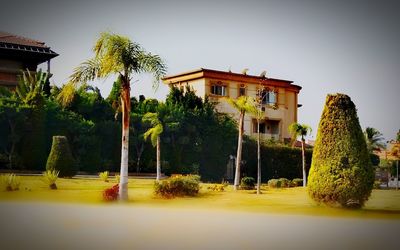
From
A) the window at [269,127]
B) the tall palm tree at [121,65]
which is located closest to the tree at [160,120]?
the window at [269,127]

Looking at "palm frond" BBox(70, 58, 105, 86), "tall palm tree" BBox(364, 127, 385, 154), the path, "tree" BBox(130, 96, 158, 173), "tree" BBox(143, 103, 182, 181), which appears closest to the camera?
the path

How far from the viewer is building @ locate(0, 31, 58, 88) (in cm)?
1241

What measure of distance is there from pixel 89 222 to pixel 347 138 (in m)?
7.08

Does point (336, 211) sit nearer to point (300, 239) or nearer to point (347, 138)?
point (347, 138)

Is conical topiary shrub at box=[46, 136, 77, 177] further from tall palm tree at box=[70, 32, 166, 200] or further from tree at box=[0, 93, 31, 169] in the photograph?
tall palm tree at box=[70, 32, 166, 200]

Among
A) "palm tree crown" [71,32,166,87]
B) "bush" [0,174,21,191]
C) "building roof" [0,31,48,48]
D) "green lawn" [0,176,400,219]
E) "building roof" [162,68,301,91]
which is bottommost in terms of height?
"green lawn" [0,176,400,219]

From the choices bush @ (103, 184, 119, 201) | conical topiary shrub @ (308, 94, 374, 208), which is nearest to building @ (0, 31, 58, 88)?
bush @ (103, 184, 119, 201)

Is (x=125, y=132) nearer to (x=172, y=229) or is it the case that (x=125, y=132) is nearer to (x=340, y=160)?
(x=172, y=229)

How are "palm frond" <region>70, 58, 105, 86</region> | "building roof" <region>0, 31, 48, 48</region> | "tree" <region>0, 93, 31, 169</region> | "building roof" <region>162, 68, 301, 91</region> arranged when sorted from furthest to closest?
"building roof" <region>162, 68, 301, 91</region>, "tree" <region>0, 93, 31, 169</region>, "palm frond" <region>70, 58, 105, 86</region>, "building roof" <region>0, 31, 48, 48</region>

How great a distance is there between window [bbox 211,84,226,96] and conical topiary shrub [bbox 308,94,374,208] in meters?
12.2

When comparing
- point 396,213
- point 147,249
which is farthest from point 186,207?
point 396,213

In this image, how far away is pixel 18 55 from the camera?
12680 mm

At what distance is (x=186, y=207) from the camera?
12938mm

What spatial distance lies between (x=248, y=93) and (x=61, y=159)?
11524mm
